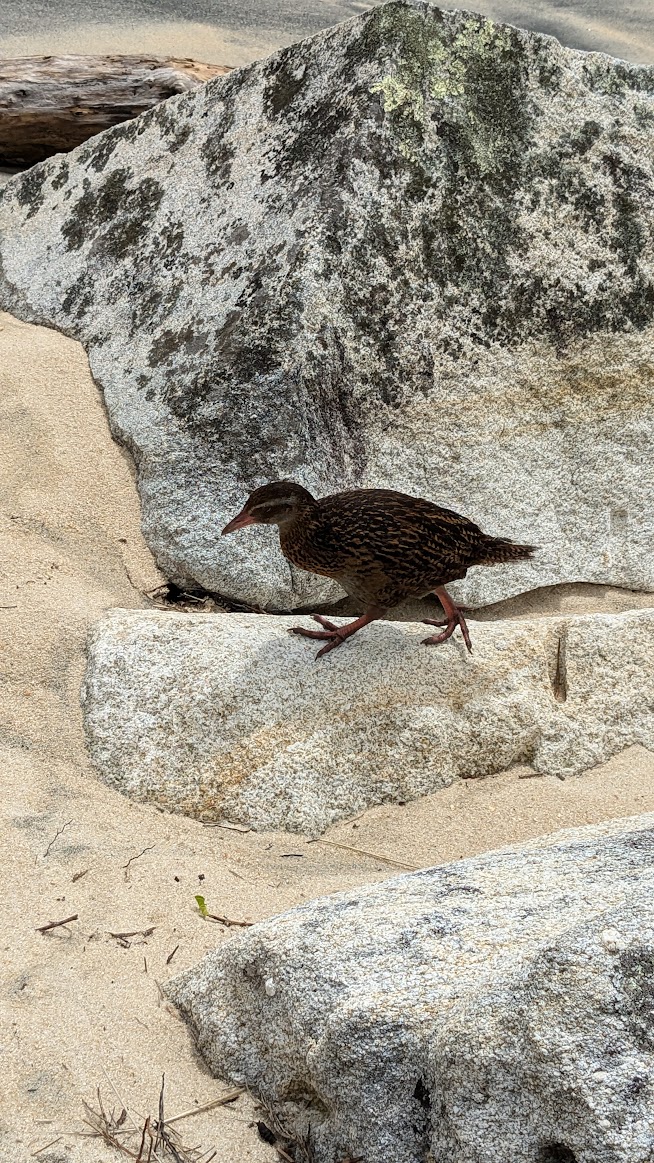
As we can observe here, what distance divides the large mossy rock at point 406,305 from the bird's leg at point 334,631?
0.56m

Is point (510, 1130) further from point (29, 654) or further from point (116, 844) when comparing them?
point (29, 654)

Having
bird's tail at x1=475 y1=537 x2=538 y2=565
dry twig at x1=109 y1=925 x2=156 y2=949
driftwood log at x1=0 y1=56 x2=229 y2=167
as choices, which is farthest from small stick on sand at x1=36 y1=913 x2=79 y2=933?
driftwood log at x1=0 y1=56 x2=229 y2=167

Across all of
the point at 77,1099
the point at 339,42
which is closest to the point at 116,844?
the point at 77,1099

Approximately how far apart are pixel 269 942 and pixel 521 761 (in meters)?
2.06

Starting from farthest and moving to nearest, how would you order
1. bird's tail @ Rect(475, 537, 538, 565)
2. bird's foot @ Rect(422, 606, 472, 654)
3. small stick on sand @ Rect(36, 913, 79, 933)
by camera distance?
bird's tail @ Rect(475, 537, 538, 565)
bird's foot @ Rect(422, 606, 472, 654)
small stick on sand @ Rect(36, 913, 79, 933)

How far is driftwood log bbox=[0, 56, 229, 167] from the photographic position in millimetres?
9234

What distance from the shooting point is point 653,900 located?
2.59 metres

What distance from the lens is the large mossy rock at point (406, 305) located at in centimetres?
547

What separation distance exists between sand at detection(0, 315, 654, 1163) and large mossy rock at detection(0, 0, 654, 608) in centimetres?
29

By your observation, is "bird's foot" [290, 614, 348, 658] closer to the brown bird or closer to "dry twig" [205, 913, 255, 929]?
the brown bird

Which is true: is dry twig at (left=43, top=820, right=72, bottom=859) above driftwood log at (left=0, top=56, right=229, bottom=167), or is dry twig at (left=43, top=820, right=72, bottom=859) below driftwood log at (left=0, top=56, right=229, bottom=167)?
below

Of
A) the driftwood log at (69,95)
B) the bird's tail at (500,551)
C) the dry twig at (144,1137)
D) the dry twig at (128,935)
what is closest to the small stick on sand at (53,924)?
the dry twig at (128,935)

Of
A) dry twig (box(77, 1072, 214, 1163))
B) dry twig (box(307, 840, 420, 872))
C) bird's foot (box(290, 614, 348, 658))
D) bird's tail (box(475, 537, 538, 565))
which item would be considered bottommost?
dry twig (box(307, 840, 420, 872))

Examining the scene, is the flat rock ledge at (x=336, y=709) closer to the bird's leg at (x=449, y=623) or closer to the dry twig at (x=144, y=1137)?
the bird's leg at (x=449, y=623)
